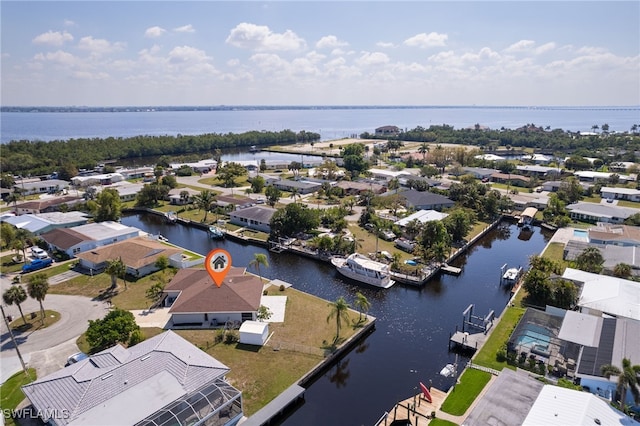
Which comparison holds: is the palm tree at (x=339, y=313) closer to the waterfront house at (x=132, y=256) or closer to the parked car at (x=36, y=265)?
the waterfront house at (x=132, y=256)

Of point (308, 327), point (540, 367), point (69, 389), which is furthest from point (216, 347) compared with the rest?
point (540, 367)

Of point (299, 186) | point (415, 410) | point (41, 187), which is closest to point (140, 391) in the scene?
point (415, 410)

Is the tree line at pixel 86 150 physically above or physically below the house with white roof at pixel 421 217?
above

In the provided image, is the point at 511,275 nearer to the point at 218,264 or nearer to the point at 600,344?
the point at 600,344

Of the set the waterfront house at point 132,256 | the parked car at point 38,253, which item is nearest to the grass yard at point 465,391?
the waterfront house at point 132,256

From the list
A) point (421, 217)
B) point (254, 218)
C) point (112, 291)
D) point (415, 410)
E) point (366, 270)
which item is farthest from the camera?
point (254, 218)

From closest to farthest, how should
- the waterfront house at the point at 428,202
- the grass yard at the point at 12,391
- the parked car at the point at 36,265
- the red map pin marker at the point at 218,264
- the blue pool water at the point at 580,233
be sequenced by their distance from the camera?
the grass yard at the point at 12,391 < the red map pin marker at the point at 218,264 < the parked car at the point at 36,265 < the blue pool water at the point at 580,233 < the waterfront house at the point at 428,202

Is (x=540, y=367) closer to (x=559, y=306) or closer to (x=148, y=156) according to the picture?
(x=559, y=306)
